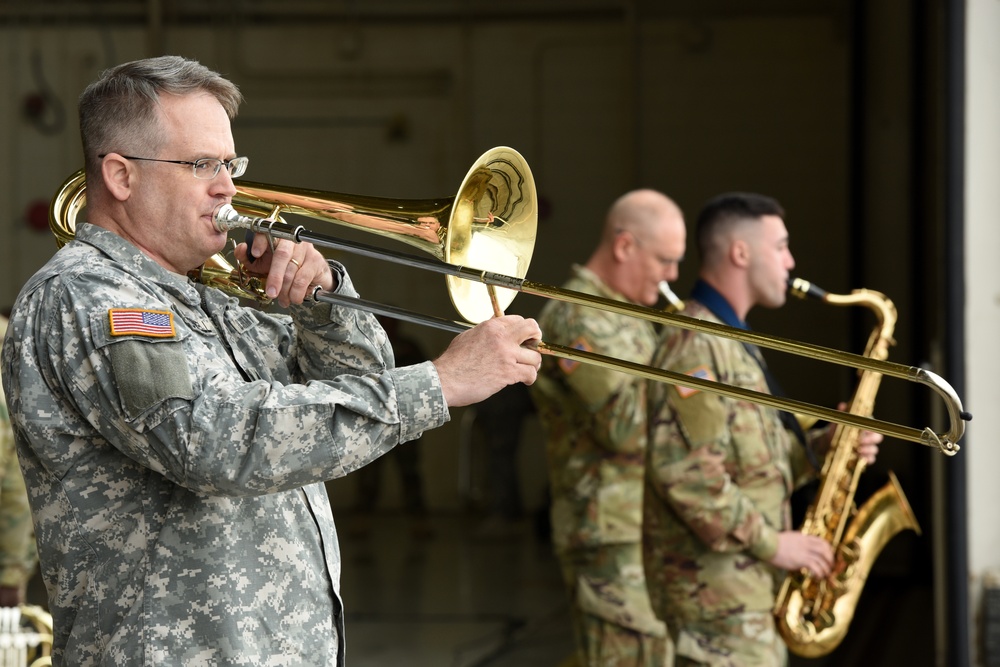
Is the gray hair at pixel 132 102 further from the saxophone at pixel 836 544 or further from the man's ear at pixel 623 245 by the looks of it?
the man's ear at pixel 623 245

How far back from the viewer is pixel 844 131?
9.36 meters

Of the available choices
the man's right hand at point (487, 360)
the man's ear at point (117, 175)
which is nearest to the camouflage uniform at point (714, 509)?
the man's right hand at point (487, 360)

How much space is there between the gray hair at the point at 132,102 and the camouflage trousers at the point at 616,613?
242 centimetres

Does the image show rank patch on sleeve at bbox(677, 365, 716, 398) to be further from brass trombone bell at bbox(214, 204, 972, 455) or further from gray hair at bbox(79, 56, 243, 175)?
gray hair at bbox(79, 56, 243, 175)

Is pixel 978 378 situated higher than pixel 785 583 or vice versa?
pixel 978 378

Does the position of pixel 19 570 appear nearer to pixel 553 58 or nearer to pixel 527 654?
pixel 527 654

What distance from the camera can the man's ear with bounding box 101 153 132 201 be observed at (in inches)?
76.4

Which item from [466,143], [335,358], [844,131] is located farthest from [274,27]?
[335,358]

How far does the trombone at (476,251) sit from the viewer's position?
6.81 feet

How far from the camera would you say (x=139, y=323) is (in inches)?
69.9

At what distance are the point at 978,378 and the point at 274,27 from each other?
6.78m

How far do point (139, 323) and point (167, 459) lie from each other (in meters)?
0.19

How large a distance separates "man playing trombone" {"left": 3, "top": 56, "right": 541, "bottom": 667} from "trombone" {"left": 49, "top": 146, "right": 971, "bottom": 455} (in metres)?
0.12

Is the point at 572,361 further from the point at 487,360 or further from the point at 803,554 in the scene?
the point at 487,360
